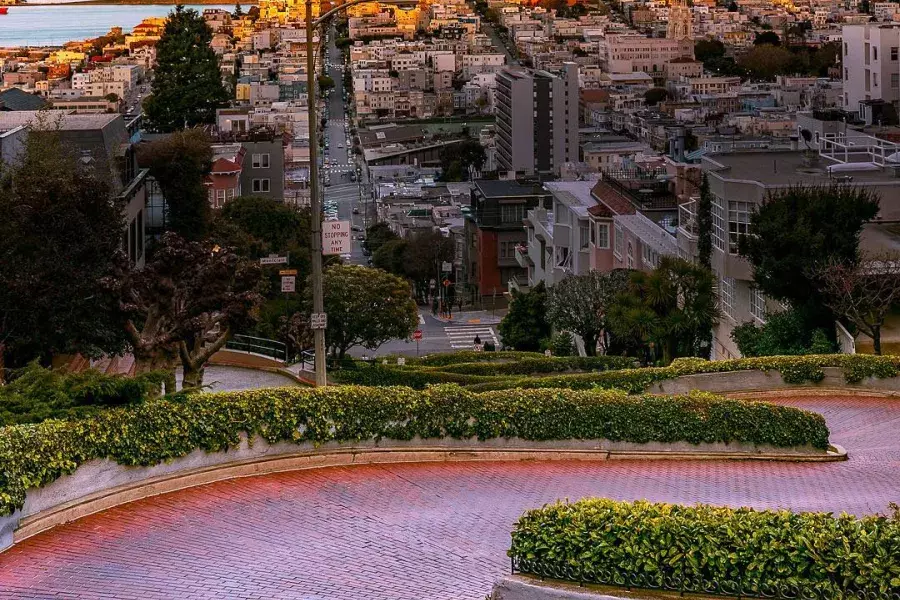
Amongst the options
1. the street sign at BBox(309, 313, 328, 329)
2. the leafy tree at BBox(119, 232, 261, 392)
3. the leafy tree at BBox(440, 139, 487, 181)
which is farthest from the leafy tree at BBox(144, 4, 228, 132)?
the leafy tree at BBox(440, 139, 487, 181)

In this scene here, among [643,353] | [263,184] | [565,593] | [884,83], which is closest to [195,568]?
[565,593]

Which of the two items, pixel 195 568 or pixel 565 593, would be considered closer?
pixel 565 593

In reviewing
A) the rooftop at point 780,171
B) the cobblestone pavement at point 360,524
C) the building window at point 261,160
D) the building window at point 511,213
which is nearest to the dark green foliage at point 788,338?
the rooftop at point 780,171

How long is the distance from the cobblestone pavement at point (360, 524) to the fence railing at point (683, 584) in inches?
31.8

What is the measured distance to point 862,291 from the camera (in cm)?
2498

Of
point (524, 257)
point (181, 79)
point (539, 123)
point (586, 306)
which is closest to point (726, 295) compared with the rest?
point (586, 306)

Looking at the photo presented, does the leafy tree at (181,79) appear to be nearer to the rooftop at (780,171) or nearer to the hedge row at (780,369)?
the rooftop at (780,171)

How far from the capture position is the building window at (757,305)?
30766mm

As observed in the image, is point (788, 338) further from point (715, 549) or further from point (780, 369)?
point (715, 549)

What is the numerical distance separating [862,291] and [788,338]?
2.33 metres

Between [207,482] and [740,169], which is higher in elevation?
[740,169]

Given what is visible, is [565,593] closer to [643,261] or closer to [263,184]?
[643,261]

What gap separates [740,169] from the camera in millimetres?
34719

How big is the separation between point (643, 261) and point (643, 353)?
10.7 meters
